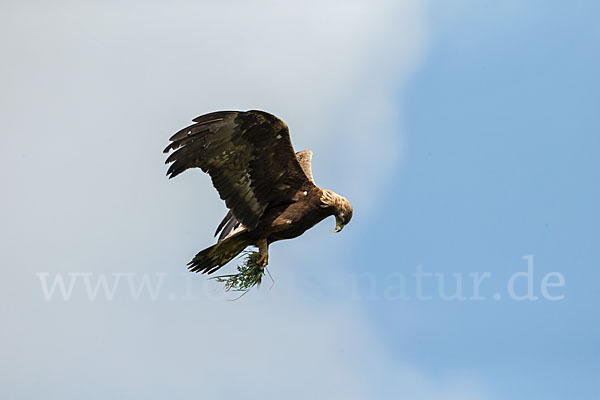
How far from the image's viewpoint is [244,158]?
1342cm

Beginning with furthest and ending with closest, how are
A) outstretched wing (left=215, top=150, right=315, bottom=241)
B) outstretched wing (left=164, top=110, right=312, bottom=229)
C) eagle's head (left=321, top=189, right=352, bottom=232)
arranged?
outstretched wing (left=215, top=150, right=315, bottom=241)
eagle's head (left=321, top=189, right=352, bottom=232)
outstretched wing (left=164, top=110, right=312, bottom=229)

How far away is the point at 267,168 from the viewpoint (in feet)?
44.4

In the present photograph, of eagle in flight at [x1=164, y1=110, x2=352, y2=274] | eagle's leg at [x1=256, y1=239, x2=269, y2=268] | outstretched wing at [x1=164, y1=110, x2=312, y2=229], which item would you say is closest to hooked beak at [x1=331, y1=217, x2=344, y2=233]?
eagle in flight at [x1=164, y1=110, x2=352, y2=274]

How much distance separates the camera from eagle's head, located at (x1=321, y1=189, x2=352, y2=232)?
44.4 ft

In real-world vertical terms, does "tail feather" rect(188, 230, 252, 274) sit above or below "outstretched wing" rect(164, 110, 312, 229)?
below

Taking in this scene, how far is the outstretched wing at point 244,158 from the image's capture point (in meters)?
13.1

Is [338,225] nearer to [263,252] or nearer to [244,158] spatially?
[263,252]

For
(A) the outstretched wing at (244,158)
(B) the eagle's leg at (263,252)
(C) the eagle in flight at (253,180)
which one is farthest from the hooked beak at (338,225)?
(B) the eagle's leg at (263,252)

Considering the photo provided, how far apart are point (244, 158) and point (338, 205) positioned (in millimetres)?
1137

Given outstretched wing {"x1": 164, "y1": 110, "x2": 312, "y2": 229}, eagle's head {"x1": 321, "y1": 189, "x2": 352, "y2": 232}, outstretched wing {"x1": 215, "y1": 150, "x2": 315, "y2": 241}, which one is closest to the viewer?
outstretched wing {"x1": 164, "y1": 110, "x2": 312, "y2": 229}

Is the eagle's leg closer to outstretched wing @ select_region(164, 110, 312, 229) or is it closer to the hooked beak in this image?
outstretched wing @ select_region(164, 110, 312, 229)

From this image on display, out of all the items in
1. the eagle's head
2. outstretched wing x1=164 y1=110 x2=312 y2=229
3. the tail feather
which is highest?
outstretched wing x1=164 y1=110 x2=312 y2=229

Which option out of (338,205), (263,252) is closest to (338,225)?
(338,205)

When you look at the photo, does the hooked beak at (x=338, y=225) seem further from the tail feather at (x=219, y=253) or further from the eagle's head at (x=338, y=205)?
the tail feather at (x=219, y=253)
